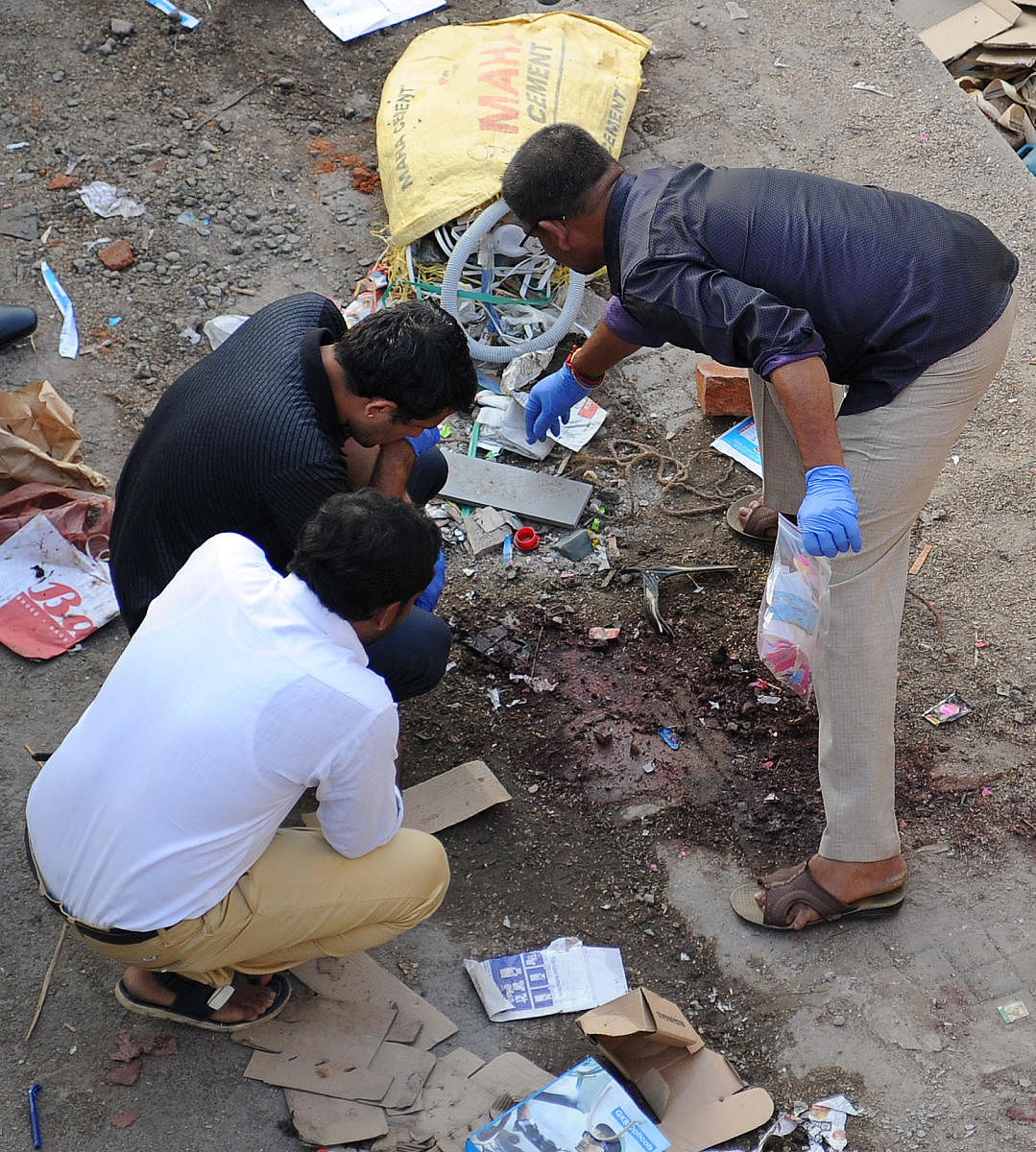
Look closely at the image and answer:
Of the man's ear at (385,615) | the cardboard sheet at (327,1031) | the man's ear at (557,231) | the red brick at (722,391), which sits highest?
the man's ear at (557,231)

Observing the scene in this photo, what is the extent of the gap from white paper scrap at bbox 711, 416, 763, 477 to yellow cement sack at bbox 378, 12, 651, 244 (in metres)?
1.31

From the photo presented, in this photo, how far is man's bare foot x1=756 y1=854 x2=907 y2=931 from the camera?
2752 mm

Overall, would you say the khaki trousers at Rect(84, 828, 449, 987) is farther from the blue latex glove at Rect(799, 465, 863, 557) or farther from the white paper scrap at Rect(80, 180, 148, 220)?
the white paper scrap at Rect(80, 180, 148, 220)

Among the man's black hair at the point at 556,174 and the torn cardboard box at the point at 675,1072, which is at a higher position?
the man's black hair at the point at 556,174

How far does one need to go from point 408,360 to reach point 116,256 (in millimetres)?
2727

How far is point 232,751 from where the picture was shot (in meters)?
2.00

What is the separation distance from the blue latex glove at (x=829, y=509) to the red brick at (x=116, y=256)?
10.9 feet

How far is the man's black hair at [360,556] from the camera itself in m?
2.02

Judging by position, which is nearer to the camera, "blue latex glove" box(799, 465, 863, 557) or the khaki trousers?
the khaki trousers

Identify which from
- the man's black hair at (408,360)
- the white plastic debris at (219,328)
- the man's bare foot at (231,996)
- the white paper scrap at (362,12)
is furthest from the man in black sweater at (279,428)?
the white paper scrap at (362,12)

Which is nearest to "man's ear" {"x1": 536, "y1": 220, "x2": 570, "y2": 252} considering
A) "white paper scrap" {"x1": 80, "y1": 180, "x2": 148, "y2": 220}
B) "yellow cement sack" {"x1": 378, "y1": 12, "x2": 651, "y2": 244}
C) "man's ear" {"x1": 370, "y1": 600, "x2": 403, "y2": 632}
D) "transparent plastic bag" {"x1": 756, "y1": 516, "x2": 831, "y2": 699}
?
"transparent plastic bag" {"x1": 756, "y1": 516, "x2": 831, "y2": 699}

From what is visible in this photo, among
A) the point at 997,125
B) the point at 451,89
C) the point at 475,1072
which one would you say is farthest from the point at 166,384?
the point at 997,125

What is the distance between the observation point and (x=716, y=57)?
552 cm

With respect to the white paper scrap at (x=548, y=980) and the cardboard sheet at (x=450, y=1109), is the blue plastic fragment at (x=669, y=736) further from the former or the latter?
the cardboard sheet at (x=450, y=1109)
